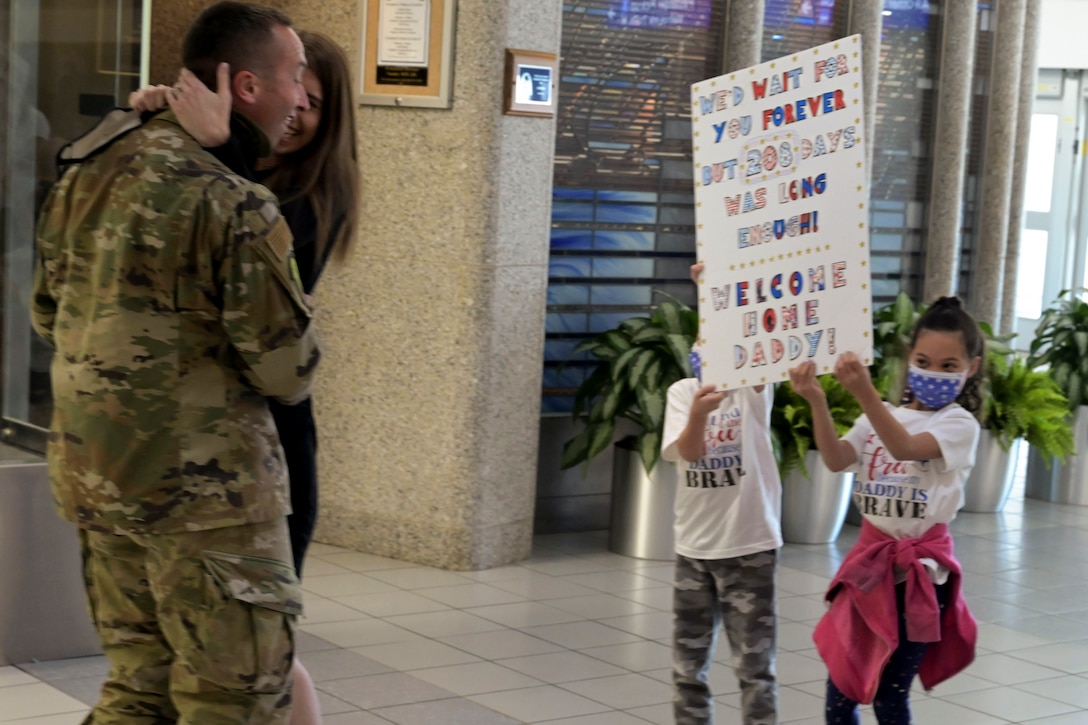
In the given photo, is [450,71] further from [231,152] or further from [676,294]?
[231,152]

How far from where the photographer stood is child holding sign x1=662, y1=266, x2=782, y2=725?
144 inches

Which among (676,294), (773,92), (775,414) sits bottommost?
(775,414)

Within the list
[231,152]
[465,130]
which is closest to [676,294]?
[465,130]

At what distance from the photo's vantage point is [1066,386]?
28.0ft

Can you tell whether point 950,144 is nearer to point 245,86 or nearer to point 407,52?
point 407,52

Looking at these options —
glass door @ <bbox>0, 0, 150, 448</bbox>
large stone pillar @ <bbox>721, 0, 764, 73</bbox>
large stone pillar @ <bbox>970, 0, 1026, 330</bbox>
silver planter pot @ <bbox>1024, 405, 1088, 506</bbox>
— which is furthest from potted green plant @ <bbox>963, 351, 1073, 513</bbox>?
glass door @ <bbox>0, 0, 150, 448</bbox>

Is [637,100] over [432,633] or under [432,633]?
Answer: over

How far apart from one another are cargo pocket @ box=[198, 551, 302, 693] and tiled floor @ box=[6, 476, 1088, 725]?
1.81 meters

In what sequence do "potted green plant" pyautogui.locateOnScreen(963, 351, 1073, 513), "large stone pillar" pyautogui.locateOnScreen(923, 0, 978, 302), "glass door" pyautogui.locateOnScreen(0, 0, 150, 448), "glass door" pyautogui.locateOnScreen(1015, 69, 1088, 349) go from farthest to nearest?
1. "glass door" pyautogui.locateOnScreen(1015, 69, 1088, 349)
2. "large stone pillar" pyautogui.locateOnScreen(923, 0, 978, 302)
3. "potted green plant" pyautogui.locateOnScreen(963, 351, 1073, 513)
4. "glass door" pyautogui.locateOnScreen(0, 0, 150, 448)

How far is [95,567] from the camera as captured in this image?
260 centimetres

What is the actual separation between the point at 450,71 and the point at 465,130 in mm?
256

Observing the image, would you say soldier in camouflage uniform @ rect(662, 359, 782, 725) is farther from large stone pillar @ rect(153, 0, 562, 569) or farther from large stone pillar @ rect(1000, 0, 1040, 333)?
large stone pillar @ rect(1000, 0, 1040, 333)

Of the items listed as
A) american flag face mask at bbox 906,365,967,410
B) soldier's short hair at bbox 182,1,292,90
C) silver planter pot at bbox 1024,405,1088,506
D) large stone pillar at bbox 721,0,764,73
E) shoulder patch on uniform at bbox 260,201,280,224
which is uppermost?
large stone pillar at bbox 721,0,764,73

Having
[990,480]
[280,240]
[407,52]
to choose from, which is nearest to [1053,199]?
[990,480]
